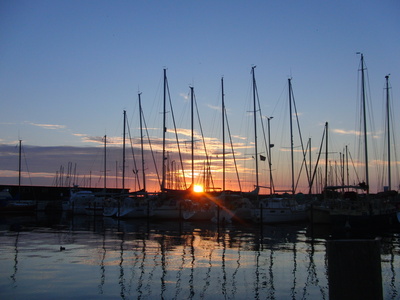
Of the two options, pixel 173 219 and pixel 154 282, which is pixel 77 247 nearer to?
pixel 154 282

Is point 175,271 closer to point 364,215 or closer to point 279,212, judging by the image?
point 364,215

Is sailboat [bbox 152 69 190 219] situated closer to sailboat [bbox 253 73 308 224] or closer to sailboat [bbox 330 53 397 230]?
sailboat [bbox 253 73 308 224]

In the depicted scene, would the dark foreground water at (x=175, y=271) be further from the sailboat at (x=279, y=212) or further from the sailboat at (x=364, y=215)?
the sailboat at (x=279, y=212)

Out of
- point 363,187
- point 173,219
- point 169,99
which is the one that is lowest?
point 173,219

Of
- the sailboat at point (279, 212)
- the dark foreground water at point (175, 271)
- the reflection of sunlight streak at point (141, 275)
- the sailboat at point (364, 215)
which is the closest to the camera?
the dark foreground water at point (175, 271)

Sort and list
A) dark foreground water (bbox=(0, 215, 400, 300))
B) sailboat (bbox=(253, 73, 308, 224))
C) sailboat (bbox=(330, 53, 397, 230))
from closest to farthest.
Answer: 1. dark foreground water (bbox=(0, 215, 400, 300))
2. sailboat (bbox=(330, 53, 397, 230))
3. sailboat (bbox=(253, 73, 308, 224))

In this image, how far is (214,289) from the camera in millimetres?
14609

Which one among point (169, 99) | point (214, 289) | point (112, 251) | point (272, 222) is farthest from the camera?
point (169, 99)

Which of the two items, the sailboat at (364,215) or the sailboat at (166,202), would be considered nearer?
the sailboat at (364,215)

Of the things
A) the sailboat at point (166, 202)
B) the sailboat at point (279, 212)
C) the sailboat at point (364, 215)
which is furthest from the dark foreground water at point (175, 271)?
the sailboat at point (166, 202)

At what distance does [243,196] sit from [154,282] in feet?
152

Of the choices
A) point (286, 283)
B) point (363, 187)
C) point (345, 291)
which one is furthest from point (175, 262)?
point (363, 187)

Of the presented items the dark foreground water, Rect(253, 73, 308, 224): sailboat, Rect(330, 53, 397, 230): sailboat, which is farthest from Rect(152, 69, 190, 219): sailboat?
the dark foreground water

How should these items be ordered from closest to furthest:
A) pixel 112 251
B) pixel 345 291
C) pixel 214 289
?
pixel 345 291, pixel 214 289, pixel 112 251
